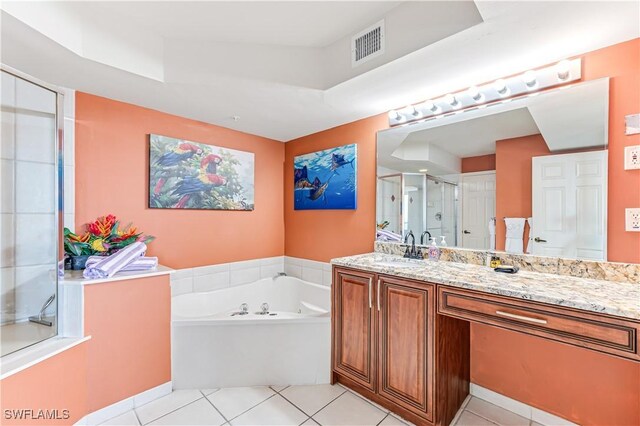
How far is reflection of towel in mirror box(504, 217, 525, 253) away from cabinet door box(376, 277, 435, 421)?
0.70 m

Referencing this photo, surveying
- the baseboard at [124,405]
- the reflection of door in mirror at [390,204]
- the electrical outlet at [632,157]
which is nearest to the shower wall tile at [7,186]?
the baseboard at [124,405]

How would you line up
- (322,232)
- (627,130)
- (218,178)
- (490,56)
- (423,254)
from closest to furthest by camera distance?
(627,130), (490,56), (423,254), (218,178), (322,232)

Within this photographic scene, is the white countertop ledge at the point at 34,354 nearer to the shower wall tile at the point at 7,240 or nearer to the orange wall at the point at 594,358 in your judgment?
the shower wall tile at the point at 7,240

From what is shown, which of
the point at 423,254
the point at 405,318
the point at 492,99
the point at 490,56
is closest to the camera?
the point at 490,56

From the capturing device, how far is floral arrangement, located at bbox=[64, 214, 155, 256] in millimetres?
1938

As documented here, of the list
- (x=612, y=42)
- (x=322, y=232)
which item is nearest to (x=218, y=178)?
(x=322, y=232)

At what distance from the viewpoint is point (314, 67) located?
2.06 metres

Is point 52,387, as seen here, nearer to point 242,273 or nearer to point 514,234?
point 242,273

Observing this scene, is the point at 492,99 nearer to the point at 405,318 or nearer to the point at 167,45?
the point at 405,318

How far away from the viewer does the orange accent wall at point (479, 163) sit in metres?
1.92

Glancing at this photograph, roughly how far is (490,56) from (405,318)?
162 cm

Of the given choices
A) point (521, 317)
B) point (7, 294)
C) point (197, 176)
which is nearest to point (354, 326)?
point (521, 317)

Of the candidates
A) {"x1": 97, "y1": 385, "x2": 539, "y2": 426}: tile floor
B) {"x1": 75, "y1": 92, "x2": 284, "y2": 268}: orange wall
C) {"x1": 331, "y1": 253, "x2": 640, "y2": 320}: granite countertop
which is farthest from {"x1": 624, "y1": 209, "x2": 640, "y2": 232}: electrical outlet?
{"x1": 75, "y1": 92, "x2": 284, "y2": 268}: orange wall

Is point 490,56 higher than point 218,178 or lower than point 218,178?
higher
